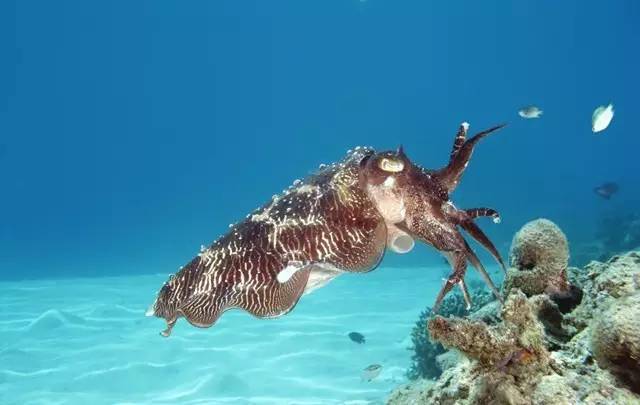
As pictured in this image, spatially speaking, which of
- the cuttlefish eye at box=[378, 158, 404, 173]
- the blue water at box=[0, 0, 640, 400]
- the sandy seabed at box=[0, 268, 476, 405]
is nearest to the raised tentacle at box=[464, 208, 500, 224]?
the cuttlefish eye at box=[378, 158, 404, 173]

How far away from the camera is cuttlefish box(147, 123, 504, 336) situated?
3.20 m

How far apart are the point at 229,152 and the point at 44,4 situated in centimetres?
5674

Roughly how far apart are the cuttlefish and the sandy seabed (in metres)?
6.68

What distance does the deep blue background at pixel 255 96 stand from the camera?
8719 cm

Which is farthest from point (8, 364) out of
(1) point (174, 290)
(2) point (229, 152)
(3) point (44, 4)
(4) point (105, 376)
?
(2) point (229, 152)

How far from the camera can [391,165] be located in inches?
127

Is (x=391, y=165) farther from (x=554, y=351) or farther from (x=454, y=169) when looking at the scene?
(x=554, y=351)

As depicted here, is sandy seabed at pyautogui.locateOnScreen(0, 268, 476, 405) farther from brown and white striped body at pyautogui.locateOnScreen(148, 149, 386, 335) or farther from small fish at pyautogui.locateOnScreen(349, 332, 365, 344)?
brown and white striped body at pyautogui.locateOnScreen(148, 149, 386, 335)

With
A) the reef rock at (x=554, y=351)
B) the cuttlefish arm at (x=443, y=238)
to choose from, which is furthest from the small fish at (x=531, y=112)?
the cuttlefish arm at (x=443, y=238)

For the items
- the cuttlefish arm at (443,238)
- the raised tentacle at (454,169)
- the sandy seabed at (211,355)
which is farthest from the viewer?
the sandy seabed at (211,355)

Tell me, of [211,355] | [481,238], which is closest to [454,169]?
[481,238]

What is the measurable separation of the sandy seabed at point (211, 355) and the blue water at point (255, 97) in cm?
4208

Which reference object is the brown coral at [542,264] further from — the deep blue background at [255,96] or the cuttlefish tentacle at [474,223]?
the deep blue background at [255,96]

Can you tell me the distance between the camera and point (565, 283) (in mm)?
3572
